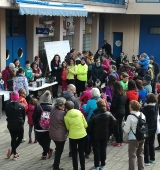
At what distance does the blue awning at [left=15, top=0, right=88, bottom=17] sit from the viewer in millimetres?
12070

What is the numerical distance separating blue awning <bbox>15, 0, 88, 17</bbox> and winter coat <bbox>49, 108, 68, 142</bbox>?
559 centimetres

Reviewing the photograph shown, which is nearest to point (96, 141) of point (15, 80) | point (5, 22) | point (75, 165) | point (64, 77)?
point (75, 165)

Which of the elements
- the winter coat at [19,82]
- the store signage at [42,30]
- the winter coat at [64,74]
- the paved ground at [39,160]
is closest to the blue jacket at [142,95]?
the paved ground at [39,160]

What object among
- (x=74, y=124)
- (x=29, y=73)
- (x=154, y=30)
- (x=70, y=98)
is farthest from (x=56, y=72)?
(x=154, y=30)

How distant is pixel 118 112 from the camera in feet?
29.1

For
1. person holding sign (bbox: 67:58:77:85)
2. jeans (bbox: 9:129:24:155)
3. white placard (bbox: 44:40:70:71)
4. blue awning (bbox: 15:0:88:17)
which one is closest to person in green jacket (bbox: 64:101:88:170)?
jeans (bbox: 9:129:24:155)

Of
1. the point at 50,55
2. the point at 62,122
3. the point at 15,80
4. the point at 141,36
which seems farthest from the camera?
the point at 141,36

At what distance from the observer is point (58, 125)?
7.18m

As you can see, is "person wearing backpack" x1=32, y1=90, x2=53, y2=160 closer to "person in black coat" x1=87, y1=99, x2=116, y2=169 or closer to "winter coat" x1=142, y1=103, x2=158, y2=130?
"person in black coat" x1=87, y1=99, x2=116, y2=169

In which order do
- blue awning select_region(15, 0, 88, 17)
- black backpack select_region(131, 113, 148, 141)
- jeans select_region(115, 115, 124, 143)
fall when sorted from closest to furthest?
black backpack select_region(131, 113, 148, 141) < jeans select_region(115, 115, 124, 143) < blue awning select_region(15, 0, 88, 17)

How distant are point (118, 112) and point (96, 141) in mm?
Result: 1630

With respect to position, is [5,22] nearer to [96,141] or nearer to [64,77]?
[64,77]

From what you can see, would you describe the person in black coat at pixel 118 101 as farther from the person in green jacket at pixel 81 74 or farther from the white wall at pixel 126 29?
the white wall at pixel 126 29

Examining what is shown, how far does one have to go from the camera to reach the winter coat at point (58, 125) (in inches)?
281
